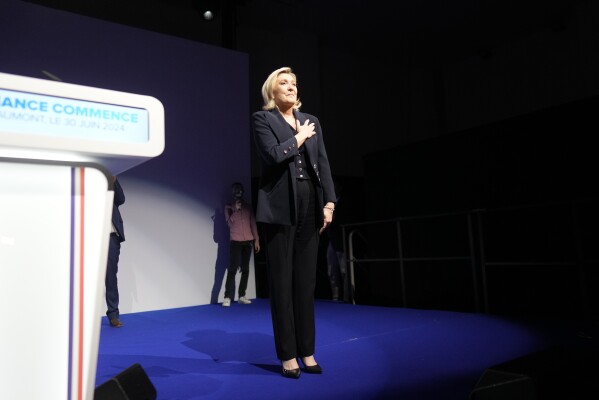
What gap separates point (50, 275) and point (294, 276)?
123 cm

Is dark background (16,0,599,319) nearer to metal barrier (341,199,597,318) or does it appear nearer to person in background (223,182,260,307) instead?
metal barrier (341,199,597,318)

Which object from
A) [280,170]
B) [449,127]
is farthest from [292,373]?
[449,127]

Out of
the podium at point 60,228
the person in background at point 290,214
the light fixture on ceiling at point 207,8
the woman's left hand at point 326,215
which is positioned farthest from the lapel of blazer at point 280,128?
the light fixture on ceiling at point 207,8

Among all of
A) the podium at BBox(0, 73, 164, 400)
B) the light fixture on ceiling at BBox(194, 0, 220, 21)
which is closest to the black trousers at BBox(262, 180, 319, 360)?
the podium at BBox(0, 73, 164, 400)

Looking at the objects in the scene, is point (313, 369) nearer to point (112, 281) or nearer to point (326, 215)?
point (326, 215)

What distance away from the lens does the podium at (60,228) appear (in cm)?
65

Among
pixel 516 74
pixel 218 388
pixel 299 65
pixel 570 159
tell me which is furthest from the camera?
pixel 516 74

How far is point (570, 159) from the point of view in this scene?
3.40 m

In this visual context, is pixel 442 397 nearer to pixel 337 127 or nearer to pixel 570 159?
pixel 570 159

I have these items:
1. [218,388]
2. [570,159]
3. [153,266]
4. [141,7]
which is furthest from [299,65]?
[218,388]

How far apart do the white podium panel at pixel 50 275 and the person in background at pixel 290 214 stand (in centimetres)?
107

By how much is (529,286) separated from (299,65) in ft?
14.5

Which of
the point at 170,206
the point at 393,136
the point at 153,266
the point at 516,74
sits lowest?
the point at 153,266

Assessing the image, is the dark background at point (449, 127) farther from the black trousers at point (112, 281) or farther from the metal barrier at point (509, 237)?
the black trousers at point (112, 281)
